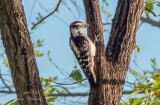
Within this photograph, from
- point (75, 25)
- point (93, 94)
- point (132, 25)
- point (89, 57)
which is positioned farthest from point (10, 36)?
point (75, 25)

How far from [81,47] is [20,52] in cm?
191

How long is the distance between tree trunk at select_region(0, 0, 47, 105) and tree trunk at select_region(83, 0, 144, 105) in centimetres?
52

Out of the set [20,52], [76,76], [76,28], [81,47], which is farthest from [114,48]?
[76,28]

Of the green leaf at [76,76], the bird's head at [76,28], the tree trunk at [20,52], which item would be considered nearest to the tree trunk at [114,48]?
the green leaf at [76,76]

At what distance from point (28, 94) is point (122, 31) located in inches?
34.5

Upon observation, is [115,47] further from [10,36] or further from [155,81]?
[10,36]

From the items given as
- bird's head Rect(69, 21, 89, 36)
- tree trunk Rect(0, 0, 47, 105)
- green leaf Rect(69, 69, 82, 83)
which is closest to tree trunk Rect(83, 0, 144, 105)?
green leaf Rect(69, 69, 82, 83)

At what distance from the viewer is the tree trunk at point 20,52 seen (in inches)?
110

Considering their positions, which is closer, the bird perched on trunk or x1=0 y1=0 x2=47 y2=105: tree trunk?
x1=0 y1=0 x2=47 y2=105: tree trunk

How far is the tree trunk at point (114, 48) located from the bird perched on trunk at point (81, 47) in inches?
22.6

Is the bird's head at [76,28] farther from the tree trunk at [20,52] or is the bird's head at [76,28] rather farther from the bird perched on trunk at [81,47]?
the tree trunk at [20,52]

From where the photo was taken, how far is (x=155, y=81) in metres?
2.82

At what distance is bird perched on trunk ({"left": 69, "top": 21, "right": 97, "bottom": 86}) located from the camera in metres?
4.08

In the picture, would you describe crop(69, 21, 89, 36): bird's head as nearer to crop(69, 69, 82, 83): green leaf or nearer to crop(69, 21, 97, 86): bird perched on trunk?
crop(69, 21, 97, 86): bird perched on trunk
